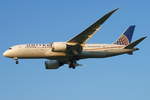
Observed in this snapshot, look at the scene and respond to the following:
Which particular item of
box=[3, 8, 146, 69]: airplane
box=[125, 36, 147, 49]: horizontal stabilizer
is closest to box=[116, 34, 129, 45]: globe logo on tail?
box=[3, 8, 146, 69]: airplane

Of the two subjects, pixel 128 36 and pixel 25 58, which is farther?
pixel 128 36

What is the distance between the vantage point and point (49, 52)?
75.9 meters

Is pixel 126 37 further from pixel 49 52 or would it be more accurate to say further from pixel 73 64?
pixel 49 52

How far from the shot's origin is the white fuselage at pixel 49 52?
249ft

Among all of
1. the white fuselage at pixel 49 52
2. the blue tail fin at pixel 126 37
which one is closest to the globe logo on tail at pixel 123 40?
the blue tail fin at pixel 126 37

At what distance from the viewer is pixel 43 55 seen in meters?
76.0

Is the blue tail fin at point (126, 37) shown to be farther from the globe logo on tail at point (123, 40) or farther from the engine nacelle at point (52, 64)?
the engine nacelle at point (52, 64)

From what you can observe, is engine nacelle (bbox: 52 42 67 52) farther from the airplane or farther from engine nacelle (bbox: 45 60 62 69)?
engine nacelle (bbox: 45 60 62 69)

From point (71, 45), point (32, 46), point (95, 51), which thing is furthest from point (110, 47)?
point (32, 46)

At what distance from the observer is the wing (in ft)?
226

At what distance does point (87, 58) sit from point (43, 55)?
7.58 metres

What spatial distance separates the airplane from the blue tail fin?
116 inches

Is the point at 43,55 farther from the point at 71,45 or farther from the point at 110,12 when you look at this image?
the point at 110,12

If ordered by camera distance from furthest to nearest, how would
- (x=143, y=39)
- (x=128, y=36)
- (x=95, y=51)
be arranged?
(x=128, y=36), (x=95, y=51), (x=143, y=39)
